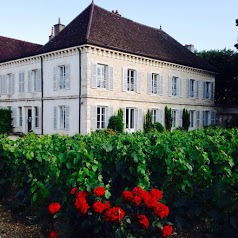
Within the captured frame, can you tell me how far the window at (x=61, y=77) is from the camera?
19.9 meters

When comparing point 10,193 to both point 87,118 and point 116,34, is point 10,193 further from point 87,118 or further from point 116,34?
point 116,34

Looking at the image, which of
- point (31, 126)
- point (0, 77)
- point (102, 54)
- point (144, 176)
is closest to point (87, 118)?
point (102, 54)

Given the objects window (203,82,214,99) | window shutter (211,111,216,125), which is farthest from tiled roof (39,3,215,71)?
window shutter (211,111,216,125)

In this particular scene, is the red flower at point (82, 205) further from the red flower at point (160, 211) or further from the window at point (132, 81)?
the window at point (132, 81)

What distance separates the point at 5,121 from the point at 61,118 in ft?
19.7

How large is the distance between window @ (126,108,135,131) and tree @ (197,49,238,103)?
1357cm

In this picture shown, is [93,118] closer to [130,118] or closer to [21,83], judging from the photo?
[130,118]

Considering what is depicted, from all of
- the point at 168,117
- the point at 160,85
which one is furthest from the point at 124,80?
the point at 168,117

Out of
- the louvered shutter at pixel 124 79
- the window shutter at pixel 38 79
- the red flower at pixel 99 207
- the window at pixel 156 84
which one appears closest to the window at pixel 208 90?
the window at pixel 156 84

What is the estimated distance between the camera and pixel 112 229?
361cm

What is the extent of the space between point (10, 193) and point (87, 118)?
1226 centimetres

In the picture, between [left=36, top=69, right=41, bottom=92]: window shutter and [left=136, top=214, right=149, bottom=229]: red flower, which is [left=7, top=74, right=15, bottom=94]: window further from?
[left=136, top=214, right=149, bottom=229]: red flower

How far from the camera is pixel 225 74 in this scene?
104ft

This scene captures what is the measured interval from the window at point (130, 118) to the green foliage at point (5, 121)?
9.58 m
